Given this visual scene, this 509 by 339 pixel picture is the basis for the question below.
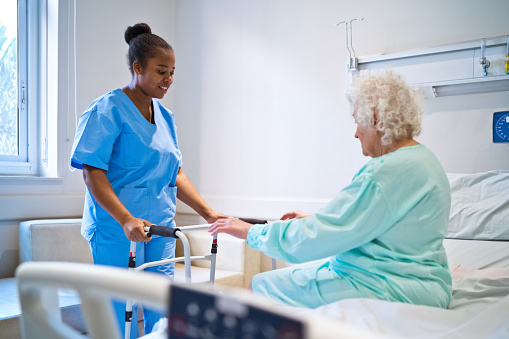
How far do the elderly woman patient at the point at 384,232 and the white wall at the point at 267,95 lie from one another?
137cm

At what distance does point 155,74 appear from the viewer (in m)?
1.90

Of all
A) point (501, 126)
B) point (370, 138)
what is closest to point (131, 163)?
point (370, 138)

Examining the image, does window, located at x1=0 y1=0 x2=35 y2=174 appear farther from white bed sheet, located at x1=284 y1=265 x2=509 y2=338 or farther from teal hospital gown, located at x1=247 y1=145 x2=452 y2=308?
white bed sheet, located at x1=284 y1=265 x2=509 y2=338

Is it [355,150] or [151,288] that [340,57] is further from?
[151,288]

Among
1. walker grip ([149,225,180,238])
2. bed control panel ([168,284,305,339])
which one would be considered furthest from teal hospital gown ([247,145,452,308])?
bed control panel ([168,284,305,339])

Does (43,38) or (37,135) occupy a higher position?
(43,38)

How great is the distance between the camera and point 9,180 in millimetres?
2812

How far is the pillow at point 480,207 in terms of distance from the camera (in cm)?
206

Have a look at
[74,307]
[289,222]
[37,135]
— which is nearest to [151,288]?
[289,222]

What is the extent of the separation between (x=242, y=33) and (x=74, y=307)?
7.37 feet

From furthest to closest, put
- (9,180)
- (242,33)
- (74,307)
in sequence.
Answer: (242,33) → (9,180) → (74,307)

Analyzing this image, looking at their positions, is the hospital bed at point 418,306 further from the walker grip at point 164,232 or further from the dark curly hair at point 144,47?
the dark curly hair at point 144,47

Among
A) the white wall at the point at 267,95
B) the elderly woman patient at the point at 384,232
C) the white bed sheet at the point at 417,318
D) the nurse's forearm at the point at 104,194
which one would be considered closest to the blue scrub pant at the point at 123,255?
the nurse's forearm at the point at 104,194

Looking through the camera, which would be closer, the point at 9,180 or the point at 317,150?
the point at 9,180
